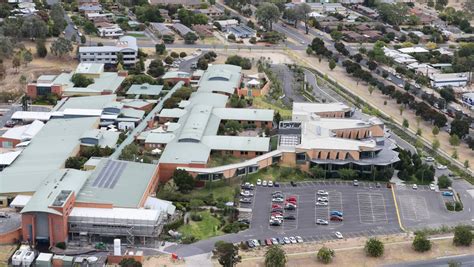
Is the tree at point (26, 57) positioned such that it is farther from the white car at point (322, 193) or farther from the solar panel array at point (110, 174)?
the white car at point (322, 193)

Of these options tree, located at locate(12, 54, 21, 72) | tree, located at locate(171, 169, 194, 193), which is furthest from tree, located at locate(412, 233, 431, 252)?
tree, located at locate(12, 54, 21, 72)

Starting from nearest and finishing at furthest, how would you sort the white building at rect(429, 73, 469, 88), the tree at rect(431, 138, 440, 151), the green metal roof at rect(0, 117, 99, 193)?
the green metal roof at rect(0, 117, 99, 193) < the tree at rect(431, 138, 440, 151) < the white building at rect(429, 73, 469, 88)

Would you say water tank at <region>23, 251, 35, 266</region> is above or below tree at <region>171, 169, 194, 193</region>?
below

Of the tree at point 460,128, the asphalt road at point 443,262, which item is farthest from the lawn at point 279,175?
the tree at point 460,128

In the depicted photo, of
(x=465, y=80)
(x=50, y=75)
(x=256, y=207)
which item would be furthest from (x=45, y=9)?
(x=256, y=207)

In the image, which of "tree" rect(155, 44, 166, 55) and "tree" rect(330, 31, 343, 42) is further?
"tree" rect(330, 31, 343, 42)

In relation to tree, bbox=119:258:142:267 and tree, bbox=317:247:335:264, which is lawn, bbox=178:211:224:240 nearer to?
tree, bbox=119:258:142:267

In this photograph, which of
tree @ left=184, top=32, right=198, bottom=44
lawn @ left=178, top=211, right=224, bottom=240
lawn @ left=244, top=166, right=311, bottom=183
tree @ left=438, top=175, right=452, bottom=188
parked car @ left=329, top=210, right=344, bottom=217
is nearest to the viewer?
lawn @ left=178, top=211, right=224, bottom=240
